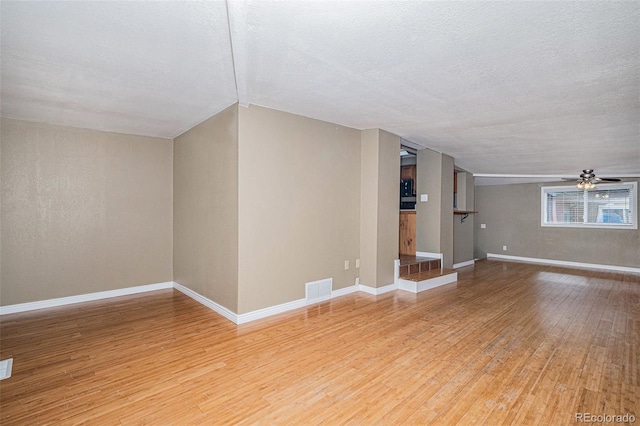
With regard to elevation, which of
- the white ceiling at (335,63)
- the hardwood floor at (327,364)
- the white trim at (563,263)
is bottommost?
the white trim at (563,263)

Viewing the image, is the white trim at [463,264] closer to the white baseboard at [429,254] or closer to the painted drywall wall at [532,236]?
the white baseboard at [429,254]

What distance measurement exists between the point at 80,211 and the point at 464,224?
300 inches

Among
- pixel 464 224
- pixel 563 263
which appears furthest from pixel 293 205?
pixel 563 263

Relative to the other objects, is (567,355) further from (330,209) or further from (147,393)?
(147,393)

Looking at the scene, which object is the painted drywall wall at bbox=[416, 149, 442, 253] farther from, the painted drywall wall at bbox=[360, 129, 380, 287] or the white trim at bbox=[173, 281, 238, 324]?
the white trim at bbox=[173, 281, 238, 324]

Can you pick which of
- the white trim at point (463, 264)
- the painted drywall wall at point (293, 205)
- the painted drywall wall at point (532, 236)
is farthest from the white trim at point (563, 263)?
the painted drywall wall at point (293, 205)

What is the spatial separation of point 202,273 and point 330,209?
6.45 feet

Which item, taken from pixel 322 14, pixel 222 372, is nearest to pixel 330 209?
pixel 222 372

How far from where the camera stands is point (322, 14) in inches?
69.8

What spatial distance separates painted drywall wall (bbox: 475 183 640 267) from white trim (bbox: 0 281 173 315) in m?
8.72

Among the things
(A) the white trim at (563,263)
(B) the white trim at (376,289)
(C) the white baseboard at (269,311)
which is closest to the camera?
(C) the white baseboard at (269,311)

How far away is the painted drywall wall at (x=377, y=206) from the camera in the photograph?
458 centimetres

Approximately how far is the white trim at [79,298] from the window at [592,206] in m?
9.46

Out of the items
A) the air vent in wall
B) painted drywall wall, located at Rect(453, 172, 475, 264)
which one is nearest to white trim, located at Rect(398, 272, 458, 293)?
the air vent in wall
